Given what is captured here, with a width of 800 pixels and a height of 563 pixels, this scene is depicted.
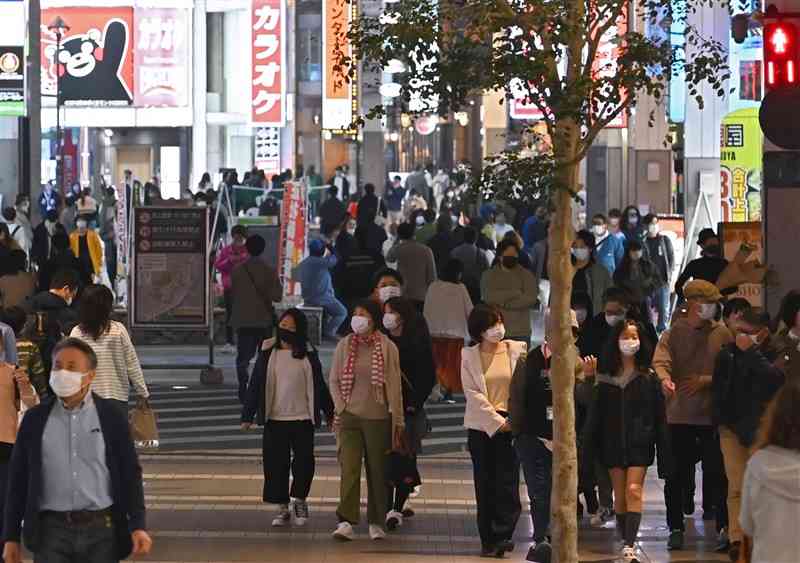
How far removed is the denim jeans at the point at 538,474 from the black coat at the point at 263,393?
1.87m

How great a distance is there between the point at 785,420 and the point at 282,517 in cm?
785

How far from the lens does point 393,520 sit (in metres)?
15.0

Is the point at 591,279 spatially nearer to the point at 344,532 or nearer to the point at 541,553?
the point at 344,532

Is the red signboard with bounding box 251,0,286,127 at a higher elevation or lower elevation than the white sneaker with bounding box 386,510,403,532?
higher

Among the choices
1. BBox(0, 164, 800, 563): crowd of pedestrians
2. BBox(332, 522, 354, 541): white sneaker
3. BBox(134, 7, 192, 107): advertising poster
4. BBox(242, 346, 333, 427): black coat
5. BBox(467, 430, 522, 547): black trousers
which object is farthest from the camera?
BBox(134, 7, 192, 107): advertising poster

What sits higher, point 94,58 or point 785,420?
point 94,58

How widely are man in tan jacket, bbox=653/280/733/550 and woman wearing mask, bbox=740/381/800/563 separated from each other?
624 centimetres

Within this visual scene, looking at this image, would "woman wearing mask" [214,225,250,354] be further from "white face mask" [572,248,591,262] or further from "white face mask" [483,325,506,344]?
"white face mask" [483,325,506,344]

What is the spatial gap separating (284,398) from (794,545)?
293 inches

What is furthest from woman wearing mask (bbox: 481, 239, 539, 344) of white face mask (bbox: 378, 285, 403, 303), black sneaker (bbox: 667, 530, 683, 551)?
black sneaker (bbox: 667, 530, 683, 551)

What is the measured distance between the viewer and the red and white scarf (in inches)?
566

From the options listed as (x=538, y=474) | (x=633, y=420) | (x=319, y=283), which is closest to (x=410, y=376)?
(x=538, y=474)

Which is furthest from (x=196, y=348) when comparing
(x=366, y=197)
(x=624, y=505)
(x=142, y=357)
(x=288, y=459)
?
(x=624, y=505)

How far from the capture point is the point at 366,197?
3922 centimetres
